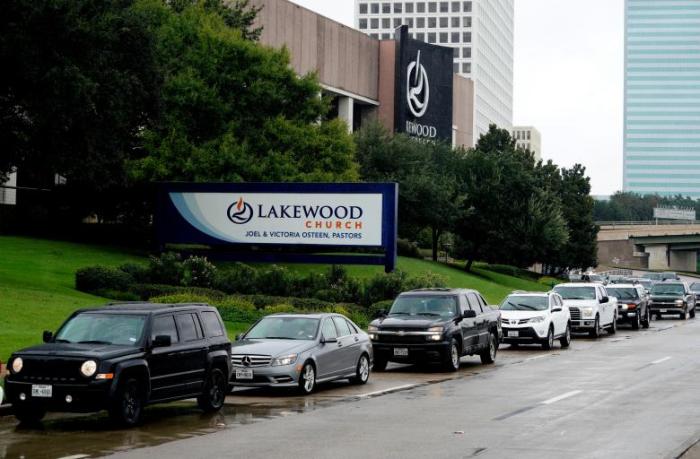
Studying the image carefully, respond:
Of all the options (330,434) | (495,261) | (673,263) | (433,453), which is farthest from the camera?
(673,263)

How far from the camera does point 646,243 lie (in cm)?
16712

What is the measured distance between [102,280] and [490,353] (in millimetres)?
15698

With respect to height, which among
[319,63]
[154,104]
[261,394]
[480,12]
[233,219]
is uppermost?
[480,12]

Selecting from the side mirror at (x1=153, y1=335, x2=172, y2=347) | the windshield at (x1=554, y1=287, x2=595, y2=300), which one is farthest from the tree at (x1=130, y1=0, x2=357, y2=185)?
the side mirror at (x1=153, y1=335, x2=172, y2=347)

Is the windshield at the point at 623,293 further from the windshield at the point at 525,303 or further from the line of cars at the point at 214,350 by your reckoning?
the line of cars at the point at 214,350

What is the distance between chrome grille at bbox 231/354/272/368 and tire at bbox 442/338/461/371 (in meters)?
6.47

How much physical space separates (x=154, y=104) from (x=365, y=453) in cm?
3117

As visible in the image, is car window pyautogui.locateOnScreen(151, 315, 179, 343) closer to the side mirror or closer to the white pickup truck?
the side mirror

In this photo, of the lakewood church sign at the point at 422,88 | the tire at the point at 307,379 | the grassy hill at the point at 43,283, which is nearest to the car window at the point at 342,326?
the tire at the point at 307,379

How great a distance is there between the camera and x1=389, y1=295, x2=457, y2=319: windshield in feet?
84.7

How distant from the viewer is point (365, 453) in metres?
13.1

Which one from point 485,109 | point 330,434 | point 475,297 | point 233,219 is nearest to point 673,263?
point 485,109

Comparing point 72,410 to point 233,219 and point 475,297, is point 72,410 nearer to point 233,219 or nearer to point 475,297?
point 475,297

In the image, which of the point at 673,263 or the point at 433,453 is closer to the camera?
the point at 433,453
